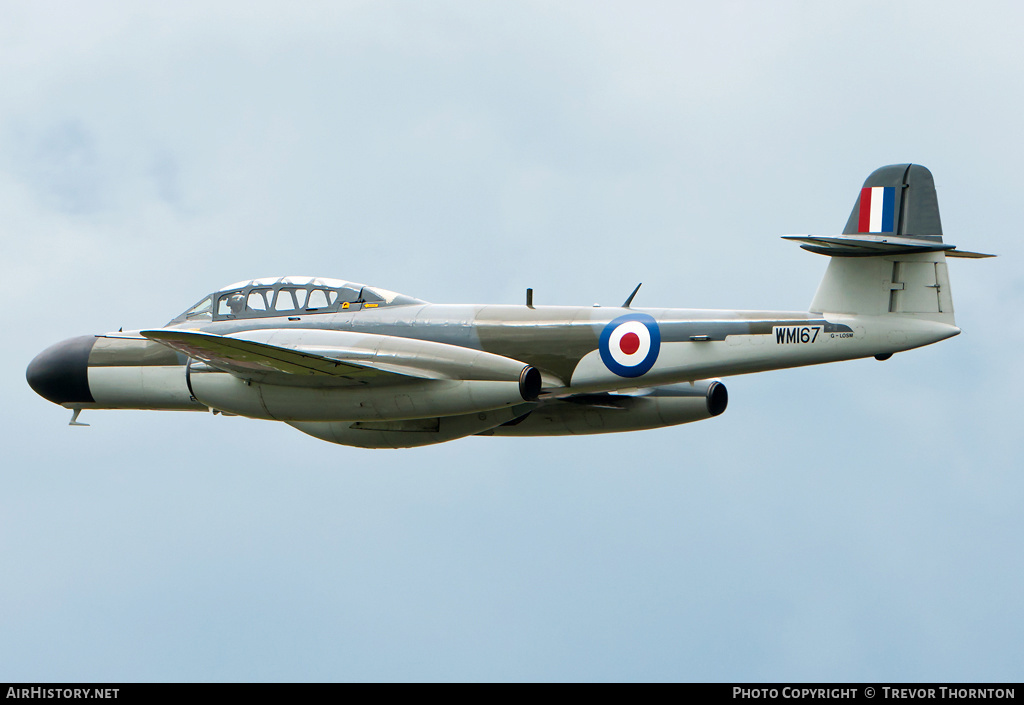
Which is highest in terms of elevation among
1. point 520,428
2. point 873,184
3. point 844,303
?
point 873,184

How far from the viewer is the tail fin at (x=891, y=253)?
1653 cm

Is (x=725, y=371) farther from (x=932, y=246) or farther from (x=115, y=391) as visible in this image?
(x=115, y=391)

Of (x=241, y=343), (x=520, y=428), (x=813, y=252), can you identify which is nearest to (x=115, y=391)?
(x=241, y=343)

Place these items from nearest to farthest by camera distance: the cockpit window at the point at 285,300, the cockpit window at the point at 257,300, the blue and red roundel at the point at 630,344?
the blue and red roundel at the point at 630,344 → the cockpit window at the point at 285,300 → the cockpit window at the point at 257,300

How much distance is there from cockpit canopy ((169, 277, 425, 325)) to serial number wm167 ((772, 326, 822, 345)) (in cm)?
642

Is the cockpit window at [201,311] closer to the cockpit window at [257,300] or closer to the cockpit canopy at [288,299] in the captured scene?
the cockpit canopy at [288,299]

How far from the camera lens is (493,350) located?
19328mm

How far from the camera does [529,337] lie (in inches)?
755

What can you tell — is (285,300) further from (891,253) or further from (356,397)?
(891,253)

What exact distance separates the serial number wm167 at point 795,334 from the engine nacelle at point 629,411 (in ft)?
11.1

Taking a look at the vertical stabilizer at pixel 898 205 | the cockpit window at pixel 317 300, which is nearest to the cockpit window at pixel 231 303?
the cockpit window at pixel 317 300

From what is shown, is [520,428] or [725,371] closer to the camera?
[725,371]

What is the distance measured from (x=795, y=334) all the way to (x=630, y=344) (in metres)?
2.55

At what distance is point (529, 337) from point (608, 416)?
295cm
